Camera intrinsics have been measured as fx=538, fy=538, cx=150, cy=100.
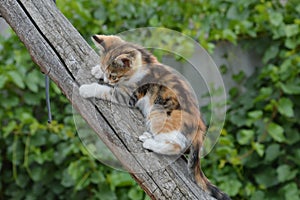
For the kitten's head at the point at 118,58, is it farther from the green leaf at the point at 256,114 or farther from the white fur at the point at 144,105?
the green leaf at the point at 256,114

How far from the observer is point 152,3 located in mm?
2676

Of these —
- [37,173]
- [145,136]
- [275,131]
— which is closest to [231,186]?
[275,131]

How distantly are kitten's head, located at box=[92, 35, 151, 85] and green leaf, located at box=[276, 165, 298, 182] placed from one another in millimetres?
1791

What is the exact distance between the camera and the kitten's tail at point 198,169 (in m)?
0.88

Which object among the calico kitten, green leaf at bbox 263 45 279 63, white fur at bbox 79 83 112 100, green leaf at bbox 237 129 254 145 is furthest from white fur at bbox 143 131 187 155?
green leaf at bbox 263 45 279 63

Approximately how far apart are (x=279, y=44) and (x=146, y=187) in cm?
179

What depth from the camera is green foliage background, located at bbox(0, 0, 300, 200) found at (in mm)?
2430

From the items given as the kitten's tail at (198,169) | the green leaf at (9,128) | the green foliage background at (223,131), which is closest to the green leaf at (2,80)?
the green foliage background at (223,131)

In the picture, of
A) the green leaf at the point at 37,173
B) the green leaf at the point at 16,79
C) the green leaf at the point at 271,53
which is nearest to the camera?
the green leaf at the point at 16,79

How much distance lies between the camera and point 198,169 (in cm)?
101

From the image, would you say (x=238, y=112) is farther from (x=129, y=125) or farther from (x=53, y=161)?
(x=129, y=125)

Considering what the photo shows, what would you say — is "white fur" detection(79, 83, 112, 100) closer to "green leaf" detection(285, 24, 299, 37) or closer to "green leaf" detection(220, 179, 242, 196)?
"green leaf" detection(220, 179, 242, 196)

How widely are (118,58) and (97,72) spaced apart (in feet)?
0.25

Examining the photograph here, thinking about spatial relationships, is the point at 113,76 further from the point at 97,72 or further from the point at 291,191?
the point at 291,191
